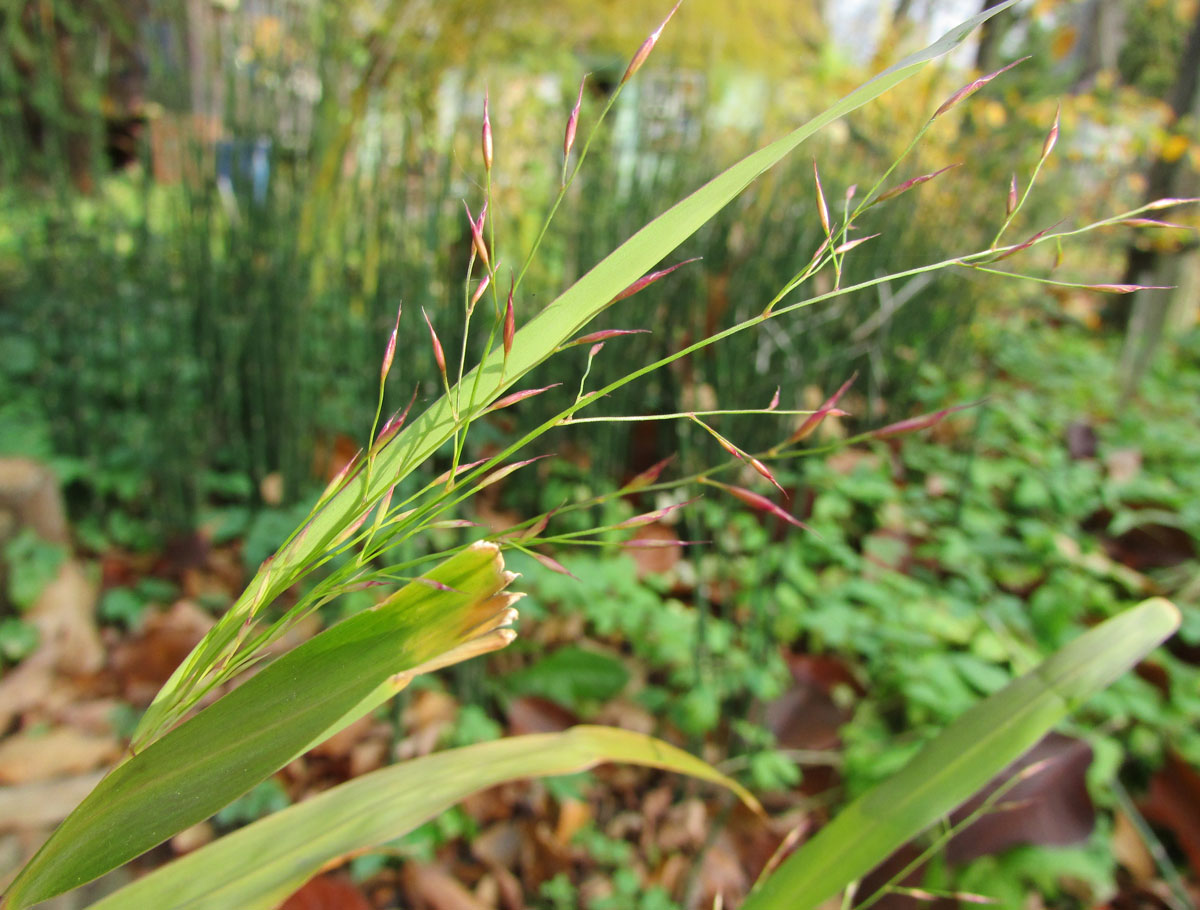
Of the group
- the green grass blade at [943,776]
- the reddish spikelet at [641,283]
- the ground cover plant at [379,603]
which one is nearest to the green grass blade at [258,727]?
the ground cover plant at [379,603]

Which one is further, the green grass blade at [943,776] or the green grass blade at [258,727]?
the green grass blade at [943,776]

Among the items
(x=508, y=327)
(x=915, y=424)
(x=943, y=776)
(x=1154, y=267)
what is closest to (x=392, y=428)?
(x=508, y=327)

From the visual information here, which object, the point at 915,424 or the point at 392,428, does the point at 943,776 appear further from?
the point at 392,428

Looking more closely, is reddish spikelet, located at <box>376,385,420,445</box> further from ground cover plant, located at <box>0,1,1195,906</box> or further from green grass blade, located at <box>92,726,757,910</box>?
green grass blade, located at <box>92,726,757,910</box>

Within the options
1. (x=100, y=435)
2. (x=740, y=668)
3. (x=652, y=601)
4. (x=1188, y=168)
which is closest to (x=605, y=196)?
(x=652, y=601)

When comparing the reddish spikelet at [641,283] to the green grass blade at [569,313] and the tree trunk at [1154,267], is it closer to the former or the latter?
the green grass blade at [569,313]

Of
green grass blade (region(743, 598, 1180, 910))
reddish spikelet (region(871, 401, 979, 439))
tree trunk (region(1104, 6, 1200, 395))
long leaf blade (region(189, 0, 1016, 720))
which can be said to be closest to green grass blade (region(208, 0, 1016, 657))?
long leaf blade (region(189, 0, 1016, 720))

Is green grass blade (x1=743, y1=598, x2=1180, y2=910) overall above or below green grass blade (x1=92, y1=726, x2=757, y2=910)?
below
